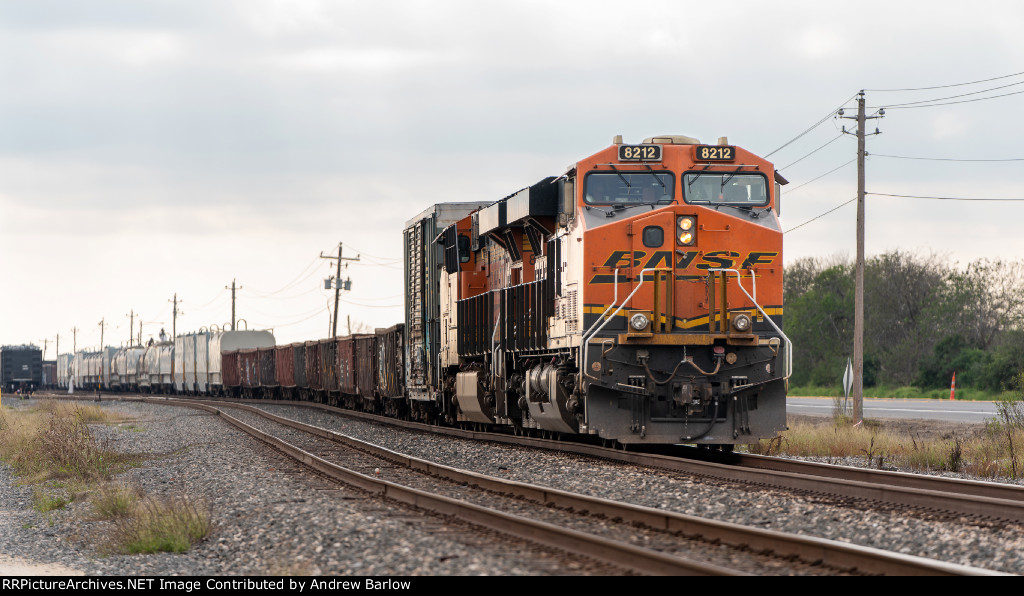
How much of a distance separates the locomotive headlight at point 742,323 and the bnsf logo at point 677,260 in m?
0.68

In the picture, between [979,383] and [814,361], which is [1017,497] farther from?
[814,361]

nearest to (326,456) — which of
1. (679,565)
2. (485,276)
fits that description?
(485,276)

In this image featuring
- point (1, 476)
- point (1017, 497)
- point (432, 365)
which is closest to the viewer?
point (1017, 497)

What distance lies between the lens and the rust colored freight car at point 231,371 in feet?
182

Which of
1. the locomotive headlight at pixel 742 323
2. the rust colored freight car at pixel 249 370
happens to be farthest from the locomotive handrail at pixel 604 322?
the rust colored freight car at pixel 249 370

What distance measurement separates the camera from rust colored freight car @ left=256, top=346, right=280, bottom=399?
49.4 m

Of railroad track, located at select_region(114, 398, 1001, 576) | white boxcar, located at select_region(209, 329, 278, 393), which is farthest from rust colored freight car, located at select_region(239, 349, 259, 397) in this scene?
railroad track, located at select_region(114, 398, 1001, 576)

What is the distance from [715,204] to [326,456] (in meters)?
7.06

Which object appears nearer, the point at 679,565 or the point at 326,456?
the point at 679,565

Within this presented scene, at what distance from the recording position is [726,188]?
14.3m

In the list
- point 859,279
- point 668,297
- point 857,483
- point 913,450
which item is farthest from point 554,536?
point 859,279

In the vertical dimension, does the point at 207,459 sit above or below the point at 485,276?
below

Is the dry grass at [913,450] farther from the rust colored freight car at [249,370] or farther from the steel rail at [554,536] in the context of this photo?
the rust colored freight car at [249,370]

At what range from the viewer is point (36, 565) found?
9.26 metres
